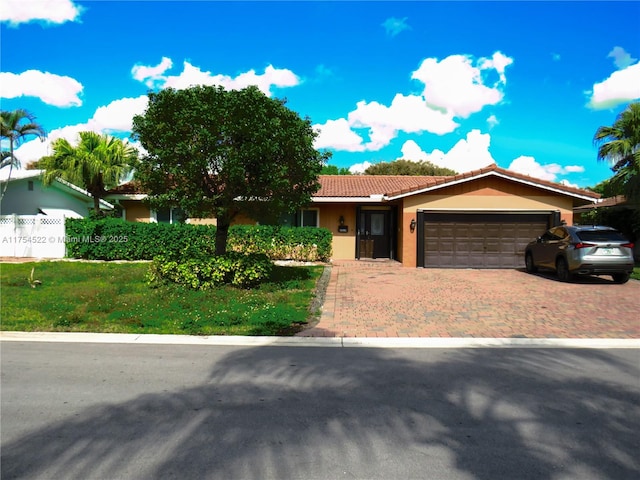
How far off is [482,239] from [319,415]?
14.1m

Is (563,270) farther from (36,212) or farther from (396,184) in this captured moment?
(36,212)

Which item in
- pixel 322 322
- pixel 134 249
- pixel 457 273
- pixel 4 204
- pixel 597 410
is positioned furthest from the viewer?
pixel 4 204

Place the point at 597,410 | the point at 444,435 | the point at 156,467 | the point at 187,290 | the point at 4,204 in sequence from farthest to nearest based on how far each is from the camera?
the point at 4,204 → the point at 187,290 → the point at 597,410 → the point at 444,435 → the point at 156,467

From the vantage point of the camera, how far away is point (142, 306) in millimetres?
8734

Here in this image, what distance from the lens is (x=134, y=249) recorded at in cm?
1670

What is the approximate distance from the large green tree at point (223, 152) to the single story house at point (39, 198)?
10.2 m

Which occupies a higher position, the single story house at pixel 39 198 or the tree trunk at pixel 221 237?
the single story house at pixel 39 198

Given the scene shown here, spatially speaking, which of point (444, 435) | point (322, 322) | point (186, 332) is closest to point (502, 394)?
point (444, 435)

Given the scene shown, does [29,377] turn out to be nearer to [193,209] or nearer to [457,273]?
[193,209]

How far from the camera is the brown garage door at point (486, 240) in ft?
54.3

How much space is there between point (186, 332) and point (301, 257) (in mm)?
10497

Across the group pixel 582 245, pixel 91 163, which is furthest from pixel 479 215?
pixel 91 163

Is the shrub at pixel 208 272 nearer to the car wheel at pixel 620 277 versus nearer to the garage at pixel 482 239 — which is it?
the garage at pixel 482 239

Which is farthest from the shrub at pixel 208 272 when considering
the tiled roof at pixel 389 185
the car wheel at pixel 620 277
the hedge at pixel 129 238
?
the car wheel at pixel 620 277
